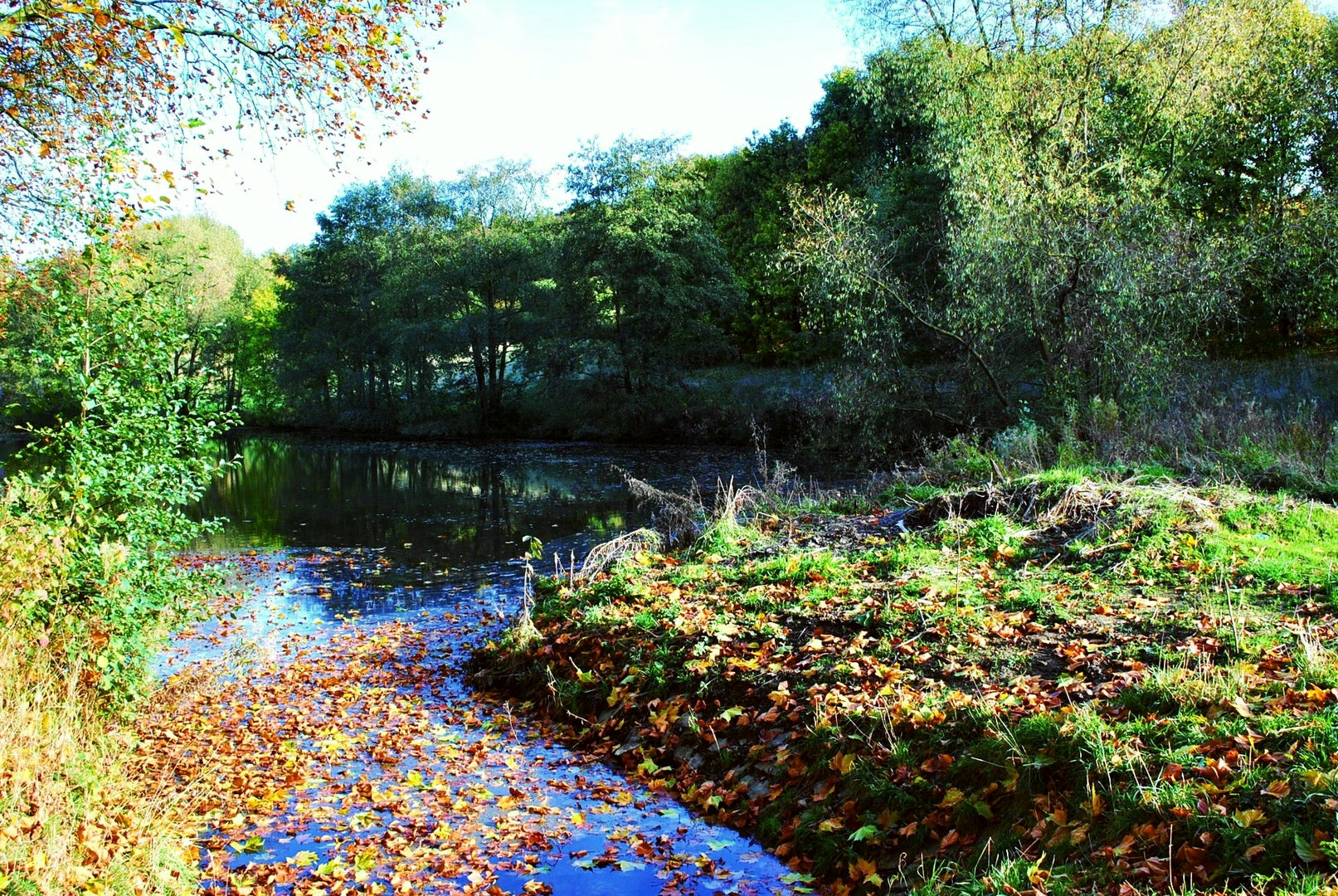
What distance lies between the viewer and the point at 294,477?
101ft

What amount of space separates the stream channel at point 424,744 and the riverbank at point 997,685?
0.45 meters

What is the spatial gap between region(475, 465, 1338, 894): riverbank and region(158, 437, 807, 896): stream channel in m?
0.45

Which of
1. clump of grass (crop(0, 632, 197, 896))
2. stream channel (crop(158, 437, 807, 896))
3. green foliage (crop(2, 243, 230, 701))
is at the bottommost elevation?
stream channel (crop(158, 437, 807, 896))

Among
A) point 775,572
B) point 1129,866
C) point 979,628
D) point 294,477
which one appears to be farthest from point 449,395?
point 1129,866

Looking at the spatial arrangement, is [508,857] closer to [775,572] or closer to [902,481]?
[775,572]

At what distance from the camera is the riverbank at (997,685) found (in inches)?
178

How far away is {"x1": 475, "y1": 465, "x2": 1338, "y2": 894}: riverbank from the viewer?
4527 mm

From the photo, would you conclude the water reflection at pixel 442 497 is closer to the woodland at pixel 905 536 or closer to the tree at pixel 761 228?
the woodland at pixel 905 536

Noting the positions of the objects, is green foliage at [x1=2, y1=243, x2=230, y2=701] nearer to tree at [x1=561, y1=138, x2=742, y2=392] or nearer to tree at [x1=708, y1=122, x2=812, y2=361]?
tree at [x1=561, y1=138, x2=742, y2=392]

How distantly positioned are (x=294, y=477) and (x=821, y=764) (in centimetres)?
2839

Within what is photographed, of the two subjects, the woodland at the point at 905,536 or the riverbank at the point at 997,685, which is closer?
the riverbank at the point at 997,685

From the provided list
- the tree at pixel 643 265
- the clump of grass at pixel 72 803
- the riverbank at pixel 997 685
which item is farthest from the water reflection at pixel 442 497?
the clump of grass at pixel 72 803

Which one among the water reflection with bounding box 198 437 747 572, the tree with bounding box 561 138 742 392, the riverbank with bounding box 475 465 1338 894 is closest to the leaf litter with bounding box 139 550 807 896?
the riverbank with bounding box 475 465 1338 894

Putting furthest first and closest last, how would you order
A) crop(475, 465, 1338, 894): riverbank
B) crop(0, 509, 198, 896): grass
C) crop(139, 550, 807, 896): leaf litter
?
1. crop(139, 550, 807, 896): leaf litter
2. crop(0, 509, 198, 896): grass
3. crop(475, 465, 1338, 894): riverbank
